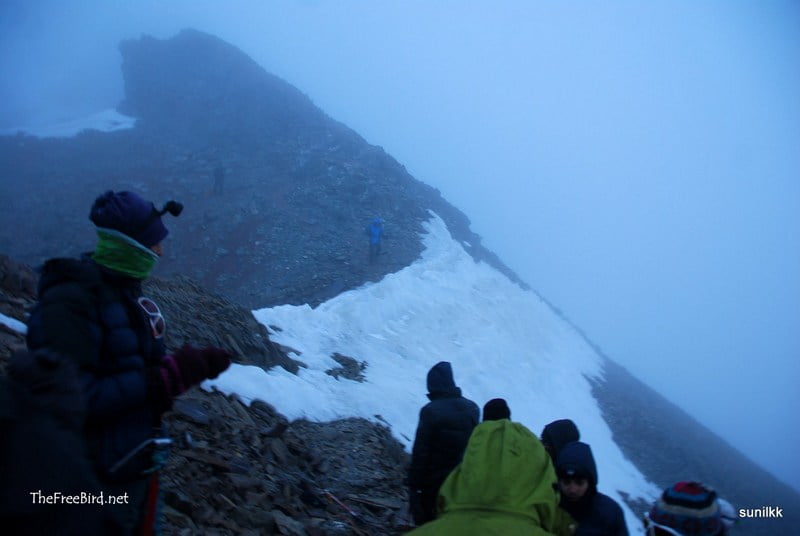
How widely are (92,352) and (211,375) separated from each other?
0.61 meters

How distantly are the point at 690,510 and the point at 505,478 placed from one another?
1344mm

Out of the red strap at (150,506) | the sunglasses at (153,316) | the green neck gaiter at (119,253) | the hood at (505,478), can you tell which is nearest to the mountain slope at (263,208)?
the sunglasses at (153,316)

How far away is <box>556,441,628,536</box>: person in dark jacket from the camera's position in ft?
11.5

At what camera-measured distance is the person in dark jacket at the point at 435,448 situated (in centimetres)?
472

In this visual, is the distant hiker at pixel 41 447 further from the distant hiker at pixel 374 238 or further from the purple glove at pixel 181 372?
the distant hiker at pixel 374 238

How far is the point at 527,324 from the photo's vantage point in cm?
2702

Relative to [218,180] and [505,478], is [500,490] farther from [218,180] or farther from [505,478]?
[218,180]

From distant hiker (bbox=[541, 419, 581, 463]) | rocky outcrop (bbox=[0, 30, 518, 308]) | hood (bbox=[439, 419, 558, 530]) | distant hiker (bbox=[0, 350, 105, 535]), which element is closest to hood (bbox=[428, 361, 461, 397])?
distant hiker (bbox=[541, 419, 581, 463])

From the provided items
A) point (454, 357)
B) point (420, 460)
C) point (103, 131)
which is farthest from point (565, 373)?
point (103, 131)

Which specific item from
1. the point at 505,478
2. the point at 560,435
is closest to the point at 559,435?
the point at 560,435

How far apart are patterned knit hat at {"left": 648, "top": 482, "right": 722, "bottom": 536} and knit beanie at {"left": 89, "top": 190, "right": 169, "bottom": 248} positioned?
359 centimetres

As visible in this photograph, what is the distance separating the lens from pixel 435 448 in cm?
473

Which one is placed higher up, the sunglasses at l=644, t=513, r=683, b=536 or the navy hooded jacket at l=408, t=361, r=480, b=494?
the sunglasses at l=644, t=513, r=683, b=536

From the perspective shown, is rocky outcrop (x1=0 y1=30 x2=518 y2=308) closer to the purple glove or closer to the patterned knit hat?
the purple glove
